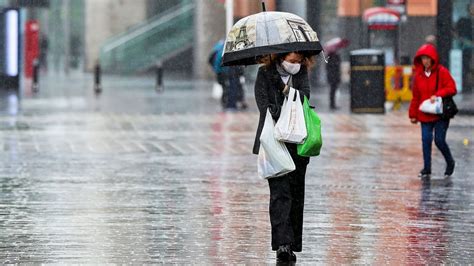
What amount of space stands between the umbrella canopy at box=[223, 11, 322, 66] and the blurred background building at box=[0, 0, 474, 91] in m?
21.3

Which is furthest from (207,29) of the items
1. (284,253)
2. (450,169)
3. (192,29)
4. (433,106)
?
(284,253)

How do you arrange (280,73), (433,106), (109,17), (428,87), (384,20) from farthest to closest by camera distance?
(109,17) < (384,20) < (428,87) < (433,106) < (280,73)

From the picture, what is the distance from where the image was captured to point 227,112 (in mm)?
30688

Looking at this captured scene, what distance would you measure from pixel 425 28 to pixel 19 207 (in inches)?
1135

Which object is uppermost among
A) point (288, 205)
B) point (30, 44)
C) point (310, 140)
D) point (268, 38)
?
point (30, 44)

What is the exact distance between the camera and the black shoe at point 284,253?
391 inches

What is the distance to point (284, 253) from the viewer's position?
32.7 ft

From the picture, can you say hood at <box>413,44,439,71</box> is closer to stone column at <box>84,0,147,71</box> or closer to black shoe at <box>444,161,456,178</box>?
black shoe at <box>444,161,456,178</box>

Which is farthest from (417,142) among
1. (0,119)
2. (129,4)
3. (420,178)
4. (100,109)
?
(129,4)

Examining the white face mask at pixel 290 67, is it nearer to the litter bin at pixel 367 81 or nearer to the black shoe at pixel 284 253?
the black shoe at pixel 284 253

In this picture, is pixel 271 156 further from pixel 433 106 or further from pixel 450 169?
pixel 450 169

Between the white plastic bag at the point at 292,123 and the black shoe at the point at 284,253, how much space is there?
2.36ft

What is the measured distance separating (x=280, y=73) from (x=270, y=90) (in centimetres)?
14

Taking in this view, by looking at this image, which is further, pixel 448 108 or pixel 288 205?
pixel 448 108
